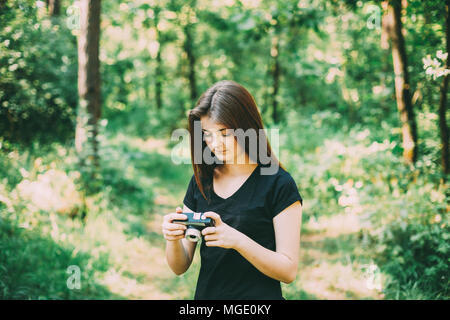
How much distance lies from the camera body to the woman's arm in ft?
0.09

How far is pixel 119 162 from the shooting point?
5.09m

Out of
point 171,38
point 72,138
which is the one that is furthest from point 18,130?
point 171,38

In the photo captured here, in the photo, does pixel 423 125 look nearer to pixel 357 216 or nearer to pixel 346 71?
pixel 357 216

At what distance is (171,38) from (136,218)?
1299 centimetres

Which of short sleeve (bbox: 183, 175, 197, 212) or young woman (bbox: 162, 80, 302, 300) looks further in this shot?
short sleeve (bbox: 183, 175, 197, 212)

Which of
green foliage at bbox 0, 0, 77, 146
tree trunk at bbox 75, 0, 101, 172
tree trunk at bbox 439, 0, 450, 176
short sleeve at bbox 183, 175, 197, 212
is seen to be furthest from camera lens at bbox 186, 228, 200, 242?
tree trunk at bbox 75, 0, 101, 172

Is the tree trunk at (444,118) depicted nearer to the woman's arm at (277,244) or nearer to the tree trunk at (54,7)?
the woman's arm at (277,244)

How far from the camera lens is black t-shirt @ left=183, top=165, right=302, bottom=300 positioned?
150 cm

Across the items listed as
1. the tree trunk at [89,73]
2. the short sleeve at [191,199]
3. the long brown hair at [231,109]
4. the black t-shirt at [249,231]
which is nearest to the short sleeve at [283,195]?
the black t-shirt at [249,231]

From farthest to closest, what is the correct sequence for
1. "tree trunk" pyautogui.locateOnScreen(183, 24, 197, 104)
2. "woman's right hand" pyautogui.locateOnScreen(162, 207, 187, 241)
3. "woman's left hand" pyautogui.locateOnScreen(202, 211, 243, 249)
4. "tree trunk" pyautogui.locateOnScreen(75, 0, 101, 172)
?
"tree trunk" pyautogui.locateOnScreen(183, 24, 197, 104), "tree trunk" pyautogui.locateOnScreen(75, 0, 101, 172), "woman's right hand" pyautogui.locateOnScreen(162, 207, 187, 241), "woman's left hand" pyautogui.locateOnScreen(202, 211, 243, 249)

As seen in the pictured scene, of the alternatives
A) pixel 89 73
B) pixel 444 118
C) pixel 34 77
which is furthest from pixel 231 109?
pixel 34 77

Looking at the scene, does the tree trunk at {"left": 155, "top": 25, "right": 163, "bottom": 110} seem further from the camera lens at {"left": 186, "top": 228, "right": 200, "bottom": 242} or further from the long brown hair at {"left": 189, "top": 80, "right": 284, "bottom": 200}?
the camera lens at {"left": 186, "top": 228, "right": 200, "bottom": 242}

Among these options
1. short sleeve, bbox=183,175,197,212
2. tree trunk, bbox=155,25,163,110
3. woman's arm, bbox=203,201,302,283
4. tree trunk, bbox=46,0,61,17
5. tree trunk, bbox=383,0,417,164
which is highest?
tree trunk, bbox=155,25,163,110

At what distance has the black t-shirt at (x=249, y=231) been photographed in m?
1.50
